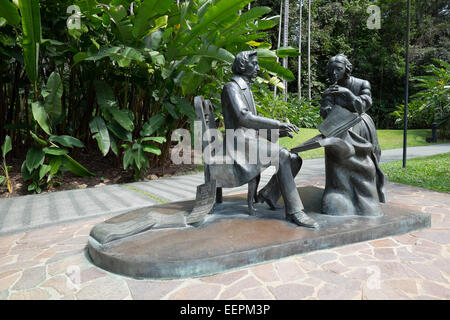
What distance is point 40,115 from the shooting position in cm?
509

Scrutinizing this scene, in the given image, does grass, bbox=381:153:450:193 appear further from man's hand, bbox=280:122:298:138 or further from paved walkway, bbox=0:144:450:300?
man's hand, bbox=280:122:298:138

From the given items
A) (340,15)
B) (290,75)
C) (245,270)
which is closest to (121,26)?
(290,75)

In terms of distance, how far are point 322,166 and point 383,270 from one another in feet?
19.1

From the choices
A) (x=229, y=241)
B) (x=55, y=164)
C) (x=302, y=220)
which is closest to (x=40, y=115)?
(x=55, y=164)

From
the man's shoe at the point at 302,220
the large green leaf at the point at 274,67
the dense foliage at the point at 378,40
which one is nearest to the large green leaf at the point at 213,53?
the large green leaf at the point at 274,67

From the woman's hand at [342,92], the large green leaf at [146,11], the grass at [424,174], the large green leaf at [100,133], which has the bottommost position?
the grass at [424,174]

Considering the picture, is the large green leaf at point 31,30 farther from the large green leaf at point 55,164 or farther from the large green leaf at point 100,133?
the large green leaf at point 55,164

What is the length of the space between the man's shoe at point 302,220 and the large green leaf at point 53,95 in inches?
175

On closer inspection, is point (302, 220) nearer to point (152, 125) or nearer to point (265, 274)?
point (265, 274)

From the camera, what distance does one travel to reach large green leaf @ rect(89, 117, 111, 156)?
552 cm

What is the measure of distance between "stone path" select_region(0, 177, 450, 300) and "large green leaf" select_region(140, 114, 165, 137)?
3.44 metres

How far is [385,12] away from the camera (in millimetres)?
22359

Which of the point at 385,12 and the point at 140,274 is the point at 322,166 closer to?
the point at 140,274

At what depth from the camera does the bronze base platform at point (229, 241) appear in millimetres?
2244
